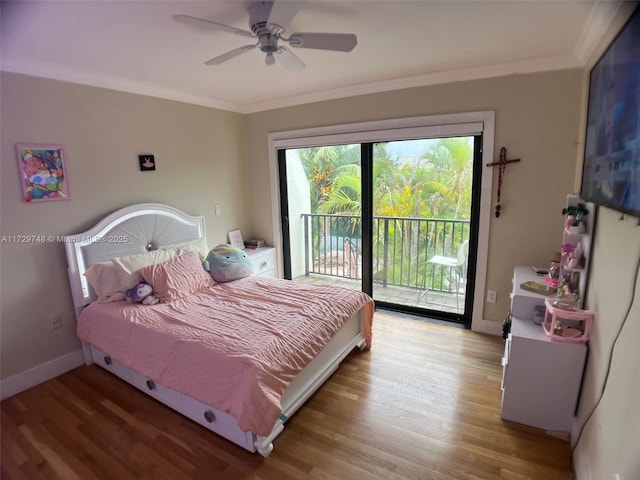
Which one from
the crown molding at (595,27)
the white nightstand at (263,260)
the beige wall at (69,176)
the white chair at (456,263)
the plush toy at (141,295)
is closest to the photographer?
the crown molding at (595,27)

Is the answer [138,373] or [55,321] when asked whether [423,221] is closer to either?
[138,373]

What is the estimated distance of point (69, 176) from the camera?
2.51 m

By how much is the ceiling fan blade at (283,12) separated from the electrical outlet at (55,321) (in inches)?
105

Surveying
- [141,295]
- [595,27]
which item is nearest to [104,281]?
[141,295]

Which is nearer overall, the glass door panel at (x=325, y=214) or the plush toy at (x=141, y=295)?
the plush toy at (x=141, y=295)

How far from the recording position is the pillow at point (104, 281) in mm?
2523

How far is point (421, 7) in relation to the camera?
1.67m

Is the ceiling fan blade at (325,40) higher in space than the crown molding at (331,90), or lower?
lower

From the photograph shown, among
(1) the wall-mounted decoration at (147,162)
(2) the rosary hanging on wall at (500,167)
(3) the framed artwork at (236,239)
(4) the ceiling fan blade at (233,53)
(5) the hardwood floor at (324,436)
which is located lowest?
(5) the hardwood floor at (324,436)

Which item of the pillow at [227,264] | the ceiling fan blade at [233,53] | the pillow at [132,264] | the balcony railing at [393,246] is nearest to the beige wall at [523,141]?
the balcony railing at [393,246]

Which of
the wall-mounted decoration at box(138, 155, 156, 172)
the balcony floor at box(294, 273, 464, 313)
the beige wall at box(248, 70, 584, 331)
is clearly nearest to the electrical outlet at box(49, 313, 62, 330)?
the wall-mounted decoration at box(138, 155, 156, 172)

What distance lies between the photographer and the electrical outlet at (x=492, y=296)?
9.75 feet

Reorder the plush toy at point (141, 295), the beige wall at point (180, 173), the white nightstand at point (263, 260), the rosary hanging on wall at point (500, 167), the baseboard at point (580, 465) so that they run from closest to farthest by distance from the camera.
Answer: the baseboard at point (580, 465), the beige wall at point (180, 173), the plush toy at point (141, 295), the rosary hanging on wall at point (500, 167), the white nightstand at point (263, 260)

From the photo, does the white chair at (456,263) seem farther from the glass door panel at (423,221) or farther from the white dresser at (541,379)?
the white dresser at (541,379)
